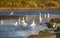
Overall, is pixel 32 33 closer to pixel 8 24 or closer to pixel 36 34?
pixel 36 34

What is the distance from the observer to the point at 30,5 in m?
3.69

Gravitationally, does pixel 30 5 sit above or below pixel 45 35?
above

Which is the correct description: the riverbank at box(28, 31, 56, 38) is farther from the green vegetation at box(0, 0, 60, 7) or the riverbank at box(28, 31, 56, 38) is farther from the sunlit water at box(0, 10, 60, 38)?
the green vegetation at box(0, 0, 60, 7)

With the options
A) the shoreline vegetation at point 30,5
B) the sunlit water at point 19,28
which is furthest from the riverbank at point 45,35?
the shoreline vegetation at point 30,5

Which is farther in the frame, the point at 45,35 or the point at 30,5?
the point at 30,5

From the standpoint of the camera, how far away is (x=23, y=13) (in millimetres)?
3682

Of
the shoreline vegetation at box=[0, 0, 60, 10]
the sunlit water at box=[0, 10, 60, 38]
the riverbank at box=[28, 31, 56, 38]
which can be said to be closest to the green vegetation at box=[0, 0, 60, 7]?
the shoreline vegetation at box=[0, 0, 60, 10]

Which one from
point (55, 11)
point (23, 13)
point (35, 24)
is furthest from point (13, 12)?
point (55, 11)

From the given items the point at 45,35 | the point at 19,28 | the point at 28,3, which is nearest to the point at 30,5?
the point at 28,3

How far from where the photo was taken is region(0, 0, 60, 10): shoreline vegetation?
12.0ft

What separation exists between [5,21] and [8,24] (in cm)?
9

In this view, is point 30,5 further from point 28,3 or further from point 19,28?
point 19,28

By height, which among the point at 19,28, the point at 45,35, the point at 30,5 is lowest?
the point at 45,35

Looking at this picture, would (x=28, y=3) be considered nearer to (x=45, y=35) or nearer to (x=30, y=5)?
(x=30, y=5)
